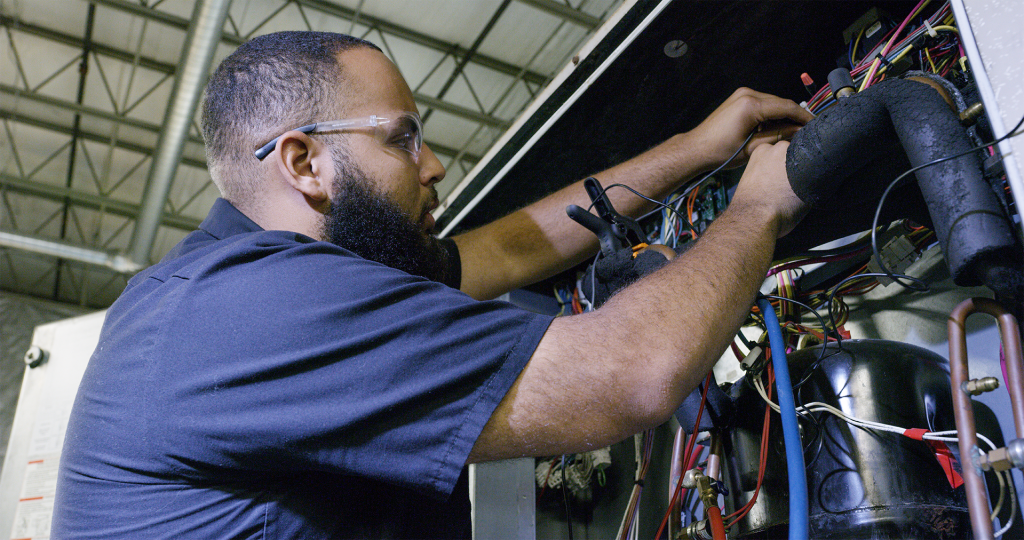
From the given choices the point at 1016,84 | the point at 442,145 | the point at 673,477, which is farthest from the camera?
the point at 442,145

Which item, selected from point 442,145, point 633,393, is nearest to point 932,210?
point 633,393

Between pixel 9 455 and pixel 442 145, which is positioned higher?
pixel 442 145

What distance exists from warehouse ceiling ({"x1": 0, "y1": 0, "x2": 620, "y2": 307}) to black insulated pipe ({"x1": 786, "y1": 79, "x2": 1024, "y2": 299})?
3.44 meters

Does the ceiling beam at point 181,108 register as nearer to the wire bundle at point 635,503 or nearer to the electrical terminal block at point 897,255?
the wire bundle at point 635,503

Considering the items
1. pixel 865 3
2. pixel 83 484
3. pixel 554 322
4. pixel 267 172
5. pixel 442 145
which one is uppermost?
pixel 442 145

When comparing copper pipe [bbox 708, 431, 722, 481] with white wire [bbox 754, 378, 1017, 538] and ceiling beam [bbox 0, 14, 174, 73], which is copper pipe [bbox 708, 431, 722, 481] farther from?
ceiling beam [bbox 0, 14, 174, 73]

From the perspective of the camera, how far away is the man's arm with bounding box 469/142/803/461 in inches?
23.6

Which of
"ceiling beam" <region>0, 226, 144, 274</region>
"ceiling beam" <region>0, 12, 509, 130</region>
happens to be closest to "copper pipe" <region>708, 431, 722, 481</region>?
"ceiling beam" <region>0, 12, 509, 130</region>

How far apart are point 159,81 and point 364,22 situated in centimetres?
174

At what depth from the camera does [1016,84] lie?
0.54 metres

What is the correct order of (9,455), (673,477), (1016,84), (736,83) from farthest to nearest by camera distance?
(9,455) → (736,83) → (673,477) → (1016,84)

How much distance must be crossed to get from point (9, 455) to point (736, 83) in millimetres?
1802

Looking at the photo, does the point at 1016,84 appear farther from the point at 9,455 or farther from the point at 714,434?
the point at 9,455

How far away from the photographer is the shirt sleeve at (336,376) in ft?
1.92
